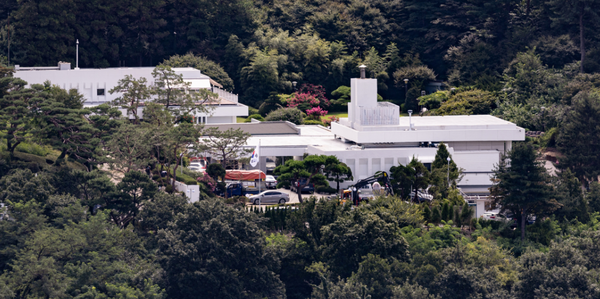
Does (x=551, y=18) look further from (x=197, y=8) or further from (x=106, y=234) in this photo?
(x=106, y=234)

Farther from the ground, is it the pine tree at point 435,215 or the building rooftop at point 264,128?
the building rooftop at point 264,128

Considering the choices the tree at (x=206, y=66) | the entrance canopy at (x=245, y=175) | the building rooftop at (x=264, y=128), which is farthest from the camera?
the tree at (x=206, y=66)

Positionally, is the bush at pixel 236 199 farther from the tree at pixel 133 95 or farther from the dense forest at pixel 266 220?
the tree at pixel 133 95

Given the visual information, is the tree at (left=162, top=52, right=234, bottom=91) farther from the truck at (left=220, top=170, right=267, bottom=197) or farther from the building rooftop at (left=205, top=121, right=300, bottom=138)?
the truck at (left=220, top=170, right=267, bottom=197)

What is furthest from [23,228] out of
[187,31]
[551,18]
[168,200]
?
[551,18]

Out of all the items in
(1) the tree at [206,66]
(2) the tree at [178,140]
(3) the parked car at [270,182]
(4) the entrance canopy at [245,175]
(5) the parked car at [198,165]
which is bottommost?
(3) the parked car at [270,182]

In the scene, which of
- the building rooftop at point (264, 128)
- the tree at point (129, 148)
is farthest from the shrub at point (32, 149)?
the building rooftop at point (264, 128)

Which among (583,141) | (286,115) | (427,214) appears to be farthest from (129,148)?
(583,141)
